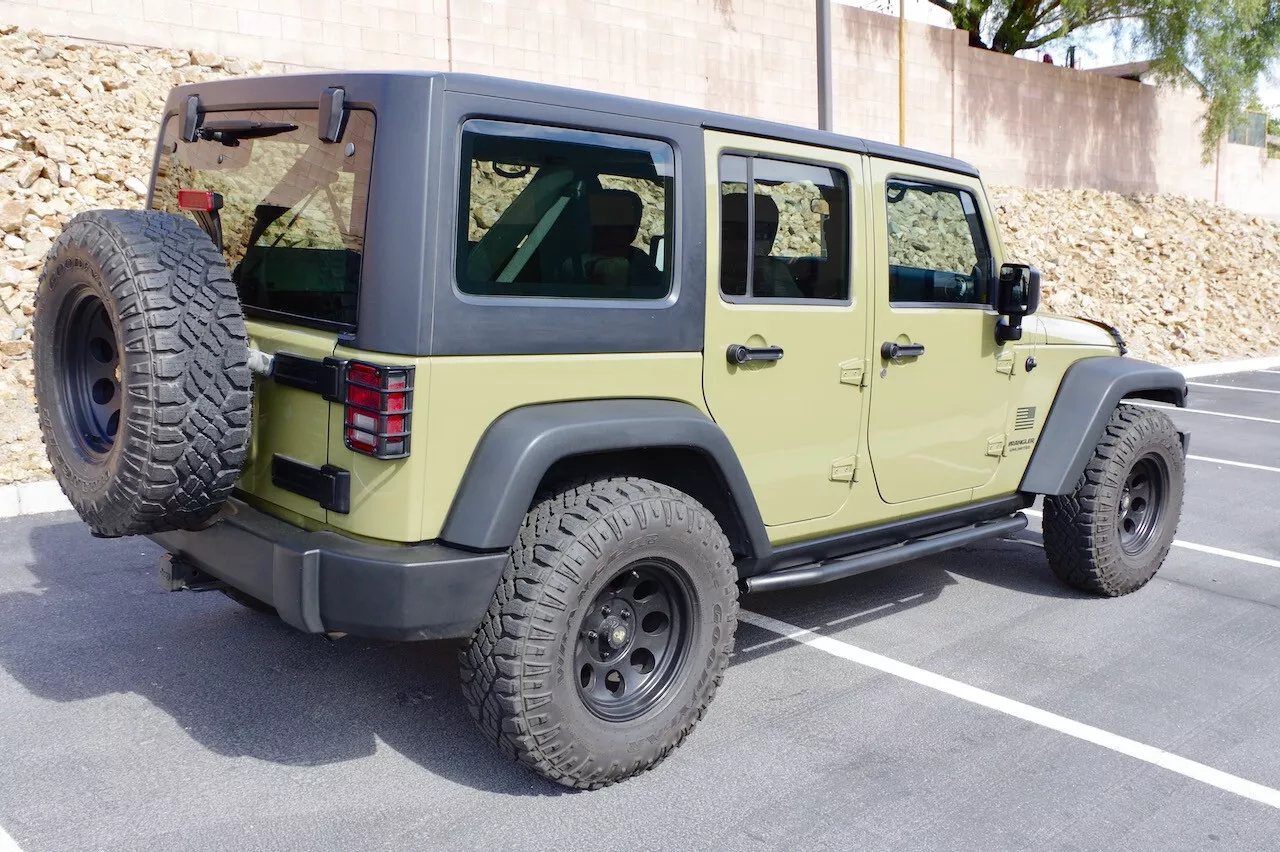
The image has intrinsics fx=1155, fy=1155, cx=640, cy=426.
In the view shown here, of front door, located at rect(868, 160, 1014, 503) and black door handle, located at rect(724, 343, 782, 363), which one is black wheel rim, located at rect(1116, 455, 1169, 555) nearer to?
front door, located at rect(868, 160, 1014, 503)

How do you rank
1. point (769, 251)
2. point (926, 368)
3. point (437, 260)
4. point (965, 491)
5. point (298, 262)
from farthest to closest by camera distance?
point (965, 491) → point (926, 368) → point (769, 251) → point (298, 262) → point (437, 260)

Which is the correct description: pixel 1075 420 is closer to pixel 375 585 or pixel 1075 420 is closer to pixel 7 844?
pixel 375 585

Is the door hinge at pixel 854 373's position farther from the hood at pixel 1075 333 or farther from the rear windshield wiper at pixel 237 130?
the rear windshield wiper at pixel 237 130

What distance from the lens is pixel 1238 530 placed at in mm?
6828

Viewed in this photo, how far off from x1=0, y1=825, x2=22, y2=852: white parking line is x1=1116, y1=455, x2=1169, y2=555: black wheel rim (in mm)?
4655

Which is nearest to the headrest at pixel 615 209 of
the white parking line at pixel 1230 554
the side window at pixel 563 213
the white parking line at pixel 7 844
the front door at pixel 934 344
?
the side window at pixel 563 213

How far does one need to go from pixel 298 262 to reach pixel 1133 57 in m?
22.8

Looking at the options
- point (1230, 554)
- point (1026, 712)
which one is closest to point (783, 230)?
point (1026, 712)

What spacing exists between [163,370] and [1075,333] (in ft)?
12.9

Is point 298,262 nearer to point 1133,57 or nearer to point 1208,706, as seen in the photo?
point 1208,706

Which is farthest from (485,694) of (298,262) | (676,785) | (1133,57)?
(1133,57)

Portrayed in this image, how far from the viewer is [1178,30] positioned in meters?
21.8

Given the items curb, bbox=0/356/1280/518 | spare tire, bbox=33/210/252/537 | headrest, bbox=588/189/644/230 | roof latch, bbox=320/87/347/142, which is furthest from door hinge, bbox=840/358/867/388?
curb, bbox=0/356/1280/518

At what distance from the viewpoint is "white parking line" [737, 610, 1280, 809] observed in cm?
354
